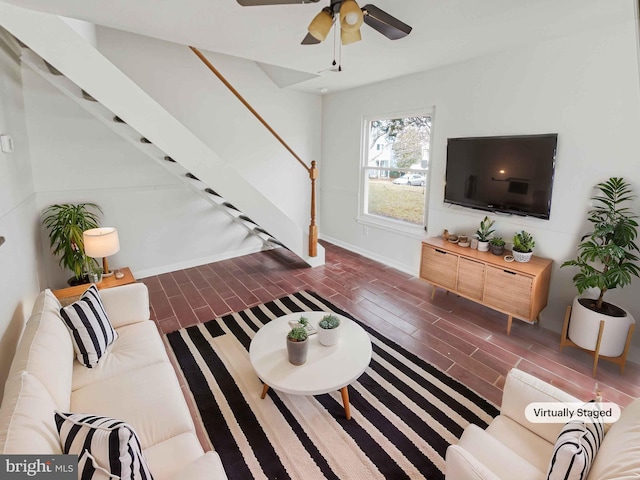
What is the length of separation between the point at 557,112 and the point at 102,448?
394 cm

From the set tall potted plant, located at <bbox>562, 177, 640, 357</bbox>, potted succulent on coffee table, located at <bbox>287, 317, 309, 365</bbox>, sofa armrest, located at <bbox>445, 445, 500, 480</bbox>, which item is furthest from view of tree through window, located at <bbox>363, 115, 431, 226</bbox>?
sofa armrest, located at <bbox>445, 445, 500, 480</bbox>

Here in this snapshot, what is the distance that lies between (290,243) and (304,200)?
5.01 ft

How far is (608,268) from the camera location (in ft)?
8.58

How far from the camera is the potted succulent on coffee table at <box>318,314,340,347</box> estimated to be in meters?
2.25

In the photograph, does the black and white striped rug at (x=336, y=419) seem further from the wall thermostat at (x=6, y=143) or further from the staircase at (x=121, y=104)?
the wall thermostat at (x=6, y=143)

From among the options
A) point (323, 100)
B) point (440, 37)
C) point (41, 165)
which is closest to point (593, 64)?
point (440, 37)

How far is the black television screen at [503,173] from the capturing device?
A: 308 cm

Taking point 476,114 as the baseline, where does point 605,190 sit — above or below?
below

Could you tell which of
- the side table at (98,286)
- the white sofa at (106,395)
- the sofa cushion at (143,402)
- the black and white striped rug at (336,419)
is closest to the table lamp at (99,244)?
the side table at (98,286)

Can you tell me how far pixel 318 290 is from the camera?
4.09 meters

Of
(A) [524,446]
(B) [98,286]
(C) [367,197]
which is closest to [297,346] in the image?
(A) [524,446]

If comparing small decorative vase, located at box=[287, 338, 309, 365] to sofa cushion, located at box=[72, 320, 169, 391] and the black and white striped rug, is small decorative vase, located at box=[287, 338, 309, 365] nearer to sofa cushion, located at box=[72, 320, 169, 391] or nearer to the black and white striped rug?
the black and white striped rug

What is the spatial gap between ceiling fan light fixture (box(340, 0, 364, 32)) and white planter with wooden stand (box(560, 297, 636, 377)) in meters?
2.79

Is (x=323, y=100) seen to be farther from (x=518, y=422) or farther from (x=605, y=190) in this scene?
(x=518, y=422)
